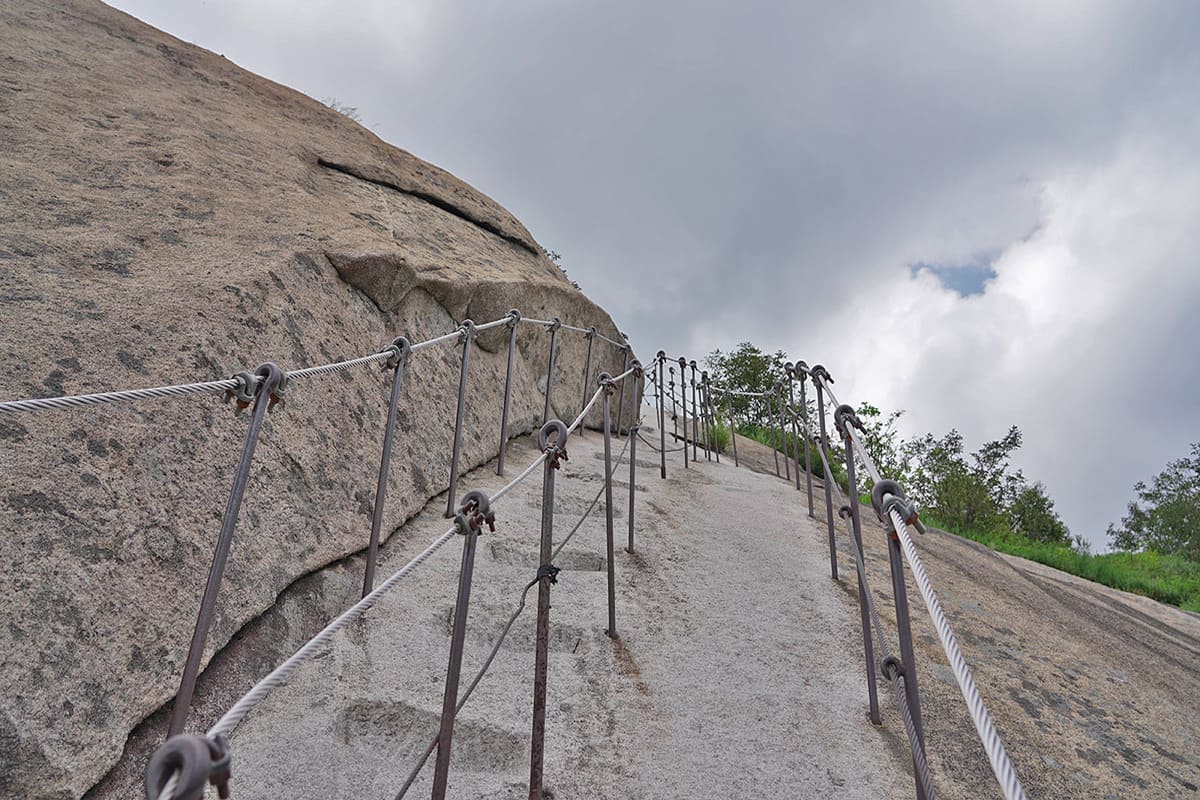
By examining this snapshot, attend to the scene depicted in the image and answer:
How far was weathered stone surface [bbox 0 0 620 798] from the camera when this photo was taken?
188cm

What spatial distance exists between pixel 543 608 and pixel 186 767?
4.25 feet

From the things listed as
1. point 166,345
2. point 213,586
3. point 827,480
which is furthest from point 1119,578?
point 166,345

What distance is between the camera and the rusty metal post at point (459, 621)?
156 cm

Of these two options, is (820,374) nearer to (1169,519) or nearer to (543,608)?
(543,608)

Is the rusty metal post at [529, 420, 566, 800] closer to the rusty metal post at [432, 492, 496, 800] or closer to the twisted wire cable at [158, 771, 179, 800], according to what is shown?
the rusty metal post at [432, 492, 496, 800]

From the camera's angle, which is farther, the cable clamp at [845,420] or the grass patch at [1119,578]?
the grass patch at [1119,578]

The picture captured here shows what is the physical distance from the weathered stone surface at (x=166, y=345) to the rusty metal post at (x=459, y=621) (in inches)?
37.9

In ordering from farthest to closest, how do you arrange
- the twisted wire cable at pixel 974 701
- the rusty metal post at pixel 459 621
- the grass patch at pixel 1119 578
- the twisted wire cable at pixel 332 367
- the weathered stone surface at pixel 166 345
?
the grass patch at pixel 1119 578 → the twisted wire cable at pixel 332 367 → the weathered stone surface at pixel 166 345 → the rusty metal post at pixel 459 621 → the twisted wire cable at pixel 974 701

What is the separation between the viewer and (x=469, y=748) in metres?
2.30

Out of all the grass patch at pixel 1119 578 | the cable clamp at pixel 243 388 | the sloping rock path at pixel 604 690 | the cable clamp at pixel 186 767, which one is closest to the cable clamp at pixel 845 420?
the sloping rock path at pixel 604 690

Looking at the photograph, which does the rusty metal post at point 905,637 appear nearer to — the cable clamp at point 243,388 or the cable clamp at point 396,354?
the cable clamp at point 243,388

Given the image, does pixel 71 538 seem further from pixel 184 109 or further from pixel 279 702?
pixel 184 109

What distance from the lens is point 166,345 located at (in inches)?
106

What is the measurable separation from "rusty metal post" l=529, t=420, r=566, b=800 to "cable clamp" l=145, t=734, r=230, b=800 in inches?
44.9
